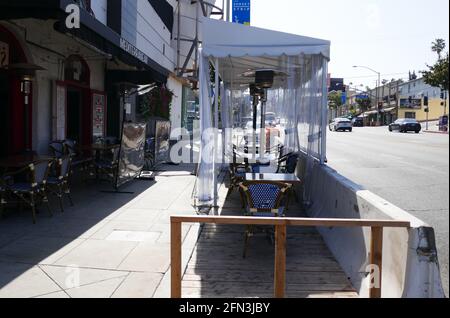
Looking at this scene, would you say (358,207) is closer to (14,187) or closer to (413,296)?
(413,296)

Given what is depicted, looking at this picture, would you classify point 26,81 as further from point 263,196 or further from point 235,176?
point 263,196

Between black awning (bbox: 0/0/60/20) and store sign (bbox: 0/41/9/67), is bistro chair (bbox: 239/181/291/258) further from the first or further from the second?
store sign (bbox: 0/41/9/67)

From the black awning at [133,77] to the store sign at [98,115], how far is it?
0.75 meters

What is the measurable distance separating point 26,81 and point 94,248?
536 centimetres

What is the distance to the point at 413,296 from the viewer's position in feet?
11.3

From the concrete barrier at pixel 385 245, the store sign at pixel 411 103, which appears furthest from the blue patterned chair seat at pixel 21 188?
the store sign at pixel 411 103

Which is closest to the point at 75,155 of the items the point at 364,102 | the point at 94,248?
the point at 94,248

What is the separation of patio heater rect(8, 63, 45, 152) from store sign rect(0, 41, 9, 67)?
18 cm

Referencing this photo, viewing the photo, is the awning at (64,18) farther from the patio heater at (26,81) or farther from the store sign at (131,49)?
the patio heater at (26,81)

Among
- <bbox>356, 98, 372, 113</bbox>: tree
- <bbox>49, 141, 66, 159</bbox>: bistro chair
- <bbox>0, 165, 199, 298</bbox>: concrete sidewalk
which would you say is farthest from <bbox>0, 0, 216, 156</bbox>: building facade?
<bbox>356, 98, 372, 113</bbox>: tree

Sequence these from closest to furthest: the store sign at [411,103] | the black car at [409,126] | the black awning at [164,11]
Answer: the black awning at [164,11]
the black car at [409,126]
the store sign at [411,103]

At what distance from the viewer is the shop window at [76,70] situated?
1207 cm

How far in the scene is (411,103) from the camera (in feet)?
230

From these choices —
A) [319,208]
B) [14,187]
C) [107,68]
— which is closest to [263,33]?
[319,208]
